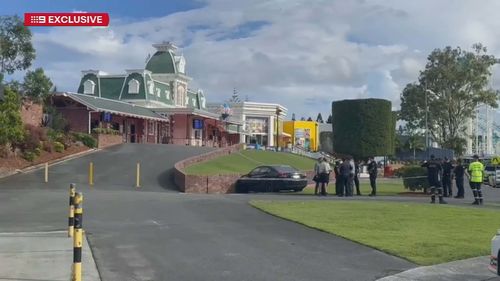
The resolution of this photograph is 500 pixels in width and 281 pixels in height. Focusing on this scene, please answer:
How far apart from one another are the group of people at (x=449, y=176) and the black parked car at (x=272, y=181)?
625 cm

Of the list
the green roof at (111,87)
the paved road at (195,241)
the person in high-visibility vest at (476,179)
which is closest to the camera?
the paved road at (195,241)

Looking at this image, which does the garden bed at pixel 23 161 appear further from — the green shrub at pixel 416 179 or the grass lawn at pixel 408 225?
the green shrub at pixel 416 179

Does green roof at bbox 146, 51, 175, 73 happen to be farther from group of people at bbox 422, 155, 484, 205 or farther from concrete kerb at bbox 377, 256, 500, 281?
concrete kerb at bbox 377, 256, 500, 281

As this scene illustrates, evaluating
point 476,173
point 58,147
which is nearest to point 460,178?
point 476,173

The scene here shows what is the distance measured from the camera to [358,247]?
11.3 metres

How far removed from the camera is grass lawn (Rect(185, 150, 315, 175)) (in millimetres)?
35319

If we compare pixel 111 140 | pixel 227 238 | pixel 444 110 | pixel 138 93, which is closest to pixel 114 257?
pixel 227 238

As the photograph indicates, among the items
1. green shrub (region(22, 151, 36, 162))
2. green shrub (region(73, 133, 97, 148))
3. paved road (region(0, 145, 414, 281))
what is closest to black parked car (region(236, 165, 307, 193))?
paved road (region(0, 145, 414, 281))

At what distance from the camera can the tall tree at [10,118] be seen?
29766 mm

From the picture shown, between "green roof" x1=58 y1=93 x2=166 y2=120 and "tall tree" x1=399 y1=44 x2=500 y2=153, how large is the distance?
3194 centimetres

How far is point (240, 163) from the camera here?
4200 centimetres

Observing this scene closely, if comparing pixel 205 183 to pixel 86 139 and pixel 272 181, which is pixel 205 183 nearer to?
pixel 272 181

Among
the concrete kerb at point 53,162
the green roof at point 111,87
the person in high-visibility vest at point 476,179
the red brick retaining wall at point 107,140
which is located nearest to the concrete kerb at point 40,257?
the person in high-visibility vest at point 476,179

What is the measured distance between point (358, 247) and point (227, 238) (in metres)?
2.56
